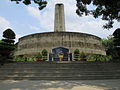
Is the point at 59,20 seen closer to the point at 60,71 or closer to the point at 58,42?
the point at 58,42

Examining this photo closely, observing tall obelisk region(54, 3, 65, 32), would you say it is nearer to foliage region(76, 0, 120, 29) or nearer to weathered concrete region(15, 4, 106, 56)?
weathered concrete region(15, 4, 106, 56)

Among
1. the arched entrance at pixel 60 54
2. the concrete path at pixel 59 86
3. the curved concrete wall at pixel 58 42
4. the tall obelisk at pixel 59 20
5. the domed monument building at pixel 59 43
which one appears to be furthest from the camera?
the tall obelisk at pixel 59 20

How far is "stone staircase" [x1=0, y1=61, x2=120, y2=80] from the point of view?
1260 centimetres

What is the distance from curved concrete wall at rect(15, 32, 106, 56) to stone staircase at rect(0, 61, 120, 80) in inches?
414

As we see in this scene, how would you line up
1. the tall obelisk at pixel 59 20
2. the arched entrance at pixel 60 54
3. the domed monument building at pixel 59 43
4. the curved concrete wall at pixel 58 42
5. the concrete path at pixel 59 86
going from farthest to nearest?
1. the tall obelisk at pixel 59 20
2. the curved concrete wall at pixel 58 42
3. the domed monument building at pixel 59 43
4. the arched entrance at pixel 60 54
5. the concrete path at pixel 59 86

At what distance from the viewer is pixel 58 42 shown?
25.9 m

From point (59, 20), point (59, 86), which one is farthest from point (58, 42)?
point (59, 86)

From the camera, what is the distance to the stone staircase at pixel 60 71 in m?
12.6

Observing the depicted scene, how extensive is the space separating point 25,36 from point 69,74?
684 inches

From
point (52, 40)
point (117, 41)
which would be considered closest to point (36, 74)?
point (117, 41)

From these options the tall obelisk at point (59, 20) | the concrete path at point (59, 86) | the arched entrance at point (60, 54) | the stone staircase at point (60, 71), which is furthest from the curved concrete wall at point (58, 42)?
the concrete path at point (59, 86)

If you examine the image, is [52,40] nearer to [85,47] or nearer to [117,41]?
[85,47]

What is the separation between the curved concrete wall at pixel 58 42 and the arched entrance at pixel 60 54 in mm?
700

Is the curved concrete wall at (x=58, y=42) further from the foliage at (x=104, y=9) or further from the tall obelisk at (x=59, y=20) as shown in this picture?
the foliage at (x=104, y=9)
